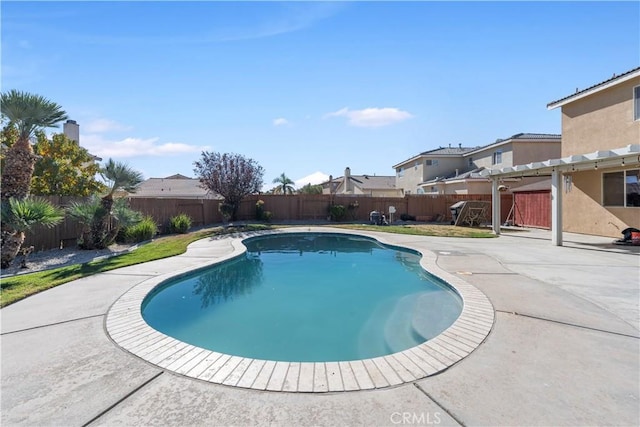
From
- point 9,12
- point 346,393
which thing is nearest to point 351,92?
point 9,12

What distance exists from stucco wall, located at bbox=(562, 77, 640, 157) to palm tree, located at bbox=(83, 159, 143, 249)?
1815 cm

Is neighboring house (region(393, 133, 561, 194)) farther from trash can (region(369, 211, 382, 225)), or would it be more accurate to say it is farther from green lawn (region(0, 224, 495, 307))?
green lawn (region(0, 224, 495, 307))

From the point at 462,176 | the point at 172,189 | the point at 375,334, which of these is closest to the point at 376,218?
the point at 462,176

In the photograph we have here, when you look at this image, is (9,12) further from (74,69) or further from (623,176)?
(623,176)

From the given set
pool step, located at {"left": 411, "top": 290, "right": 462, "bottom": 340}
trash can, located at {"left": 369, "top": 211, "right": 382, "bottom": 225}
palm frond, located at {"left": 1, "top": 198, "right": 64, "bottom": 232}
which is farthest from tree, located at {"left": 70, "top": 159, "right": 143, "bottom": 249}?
trash can, located at {"left": 369, "top": 211, "right": 382, "bottom": 225}

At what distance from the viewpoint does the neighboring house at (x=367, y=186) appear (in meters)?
38.1

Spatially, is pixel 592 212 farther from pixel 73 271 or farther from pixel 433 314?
pixel 73 271

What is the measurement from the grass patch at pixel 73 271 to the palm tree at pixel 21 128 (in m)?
2.58

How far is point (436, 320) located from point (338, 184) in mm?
43689

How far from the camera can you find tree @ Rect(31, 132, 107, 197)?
476 inches

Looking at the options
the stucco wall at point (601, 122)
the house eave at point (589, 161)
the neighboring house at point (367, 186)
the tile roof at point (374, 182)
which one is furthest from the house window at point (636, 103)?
the tile roof at point (374, 182)

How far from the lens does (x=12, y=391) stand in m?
2.78

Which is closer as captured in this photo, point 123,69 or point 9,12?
point 9,12

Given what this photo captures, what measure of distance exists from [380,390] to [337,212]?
1932cm
